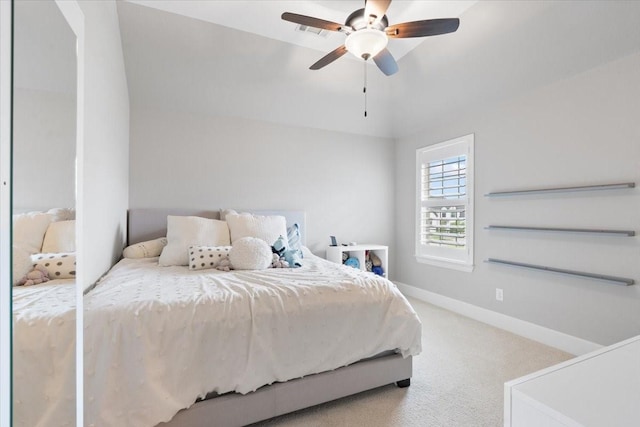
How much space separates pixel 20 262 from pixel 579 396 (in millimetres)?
1434

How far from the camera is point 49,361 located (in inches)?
41.4

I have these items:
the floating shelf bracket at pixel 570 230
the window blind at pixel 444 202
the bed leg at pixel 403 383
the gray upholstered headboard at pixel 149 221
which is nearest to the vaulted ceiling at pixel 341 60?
the window blind at pixel 444 202

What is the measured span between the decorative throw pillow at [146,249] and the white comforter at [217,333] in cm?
70

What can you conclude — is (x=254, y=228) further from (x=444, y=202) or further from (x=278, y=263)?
(x=444, y=202)

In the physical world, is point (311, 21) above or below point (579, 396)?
above

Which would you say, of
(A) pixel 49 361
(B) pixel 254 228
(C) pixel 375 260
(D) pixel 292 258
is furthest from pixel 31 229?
(C) pixel 375 260

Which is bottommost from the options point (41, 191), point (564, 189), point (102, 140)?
point (41, 191)

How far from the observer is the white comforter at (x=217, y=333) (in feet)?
3.99

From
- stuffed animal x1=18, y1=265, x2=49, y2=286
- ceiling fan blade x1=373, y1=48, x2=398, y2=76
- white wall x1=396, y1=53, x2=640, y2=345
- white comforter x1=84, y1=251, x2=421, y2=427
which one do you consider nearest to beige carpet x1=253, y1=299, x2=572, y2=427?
white comforter x1=84, y1=251, x2=421, y2=427

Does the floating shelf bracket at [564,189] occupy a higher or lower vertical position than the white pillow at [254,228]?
higher

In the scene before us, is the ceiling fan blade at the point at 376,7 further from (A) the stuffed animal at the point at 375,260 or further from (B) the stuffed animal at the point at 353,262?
(A) the stuffed animal at the point at 375,260

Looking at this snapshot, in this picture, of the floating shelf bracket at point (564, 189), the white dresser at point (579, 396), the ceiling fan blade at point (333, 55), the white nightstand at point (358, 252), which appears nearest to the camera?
the white dresser at point (579, 396)

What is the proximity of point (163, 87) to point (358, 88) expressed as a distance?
6.87ft

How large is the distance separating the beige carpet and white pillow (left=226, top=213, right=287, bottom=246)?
5.13ft
